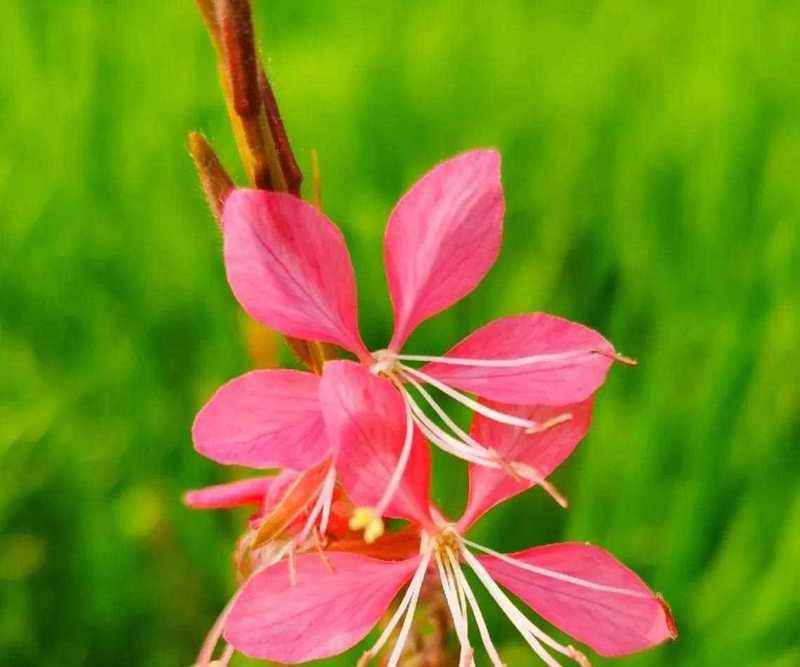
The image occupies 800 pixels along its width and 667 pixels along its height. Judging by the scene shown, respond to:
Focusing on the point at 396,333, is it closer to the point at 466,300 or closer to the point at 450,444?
the point at 450,444

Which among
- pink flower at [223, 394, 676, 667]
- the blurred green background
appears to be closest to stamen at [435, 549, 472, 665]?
pink flower at [223, 394, 676, 667]

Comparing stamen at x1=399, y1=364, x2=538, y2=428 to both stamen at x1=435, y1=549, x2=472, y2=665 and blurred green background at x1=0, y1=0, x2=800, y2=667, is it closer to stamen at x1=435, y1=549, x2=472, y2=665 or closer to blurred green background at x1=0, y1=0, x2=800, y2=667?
stamen at x1=435, y1=549, x2=472, y2=665

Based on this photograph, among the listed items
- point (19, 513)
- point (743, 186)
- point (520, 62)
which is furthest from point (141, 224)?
point (743, 186)

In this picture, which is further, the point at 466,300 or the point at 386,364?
the point at 466,300

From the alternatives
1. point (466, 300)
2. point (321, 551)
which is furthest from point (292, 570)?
point (466, 300)

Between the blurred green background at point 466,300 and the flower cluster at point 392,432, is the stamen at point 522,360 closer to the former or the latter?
the flower cluster at point 392,432

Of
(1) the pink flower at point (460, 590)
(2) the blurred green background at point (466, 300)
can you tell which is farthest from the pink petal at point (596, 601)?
(2) the blurred green background at point (466, 300)

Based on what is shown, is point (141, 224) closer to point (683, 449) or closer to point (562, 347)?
point (683, 449)
